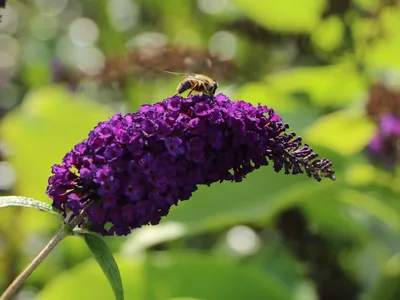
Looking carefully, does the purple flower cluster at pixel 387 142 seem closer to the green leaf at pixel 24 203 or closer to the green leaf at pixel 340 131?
the green leaf at pixel 340 131

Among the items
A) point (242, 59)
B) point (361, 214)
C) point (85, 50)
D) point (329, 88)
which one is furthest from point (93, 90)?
point (361, 214)

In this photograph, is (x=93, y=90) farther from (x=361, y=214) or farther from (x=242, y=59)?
(x=361, y=214)

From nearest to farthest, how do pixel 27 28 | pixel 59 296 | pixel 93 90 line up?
1. pixel 59 296
2. pixel 93 90
3. pixel 27 28

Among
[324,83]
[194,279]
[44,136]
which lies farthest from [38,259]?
[324,83]

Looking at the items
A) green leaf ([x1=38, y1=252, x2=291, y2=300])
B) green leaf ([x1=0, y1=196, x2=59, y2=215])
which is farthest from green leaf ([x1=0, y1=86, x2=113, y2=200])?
green leaf ([x1=0, y1=196, x2=59, y2=215])

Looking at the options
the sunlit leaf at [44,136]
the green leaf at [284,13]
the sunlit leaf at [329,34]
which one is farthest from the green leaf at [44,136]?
the sunlit leaf at [329,34]

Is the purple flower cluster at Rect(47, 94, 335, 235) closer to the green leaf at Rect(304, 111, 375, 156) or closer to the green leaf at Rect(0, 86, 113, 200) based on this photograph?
the green leaf at Rect(304, 111, 375, 156)

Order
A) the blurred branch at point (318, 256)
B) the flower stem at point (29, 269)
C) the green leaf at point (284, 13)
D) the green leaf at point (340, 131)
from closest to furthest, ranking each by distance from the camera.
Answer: the flower stem at point (29, 269) → the blurred branch at point (318, 256) → the green leaf at point (340, 131) → the green leaf at point (284, 13)

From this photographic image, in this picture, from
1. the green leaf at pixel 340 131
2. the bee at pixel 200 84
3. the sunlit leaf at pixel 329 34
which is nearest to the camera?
the bee at pixel 200 84
